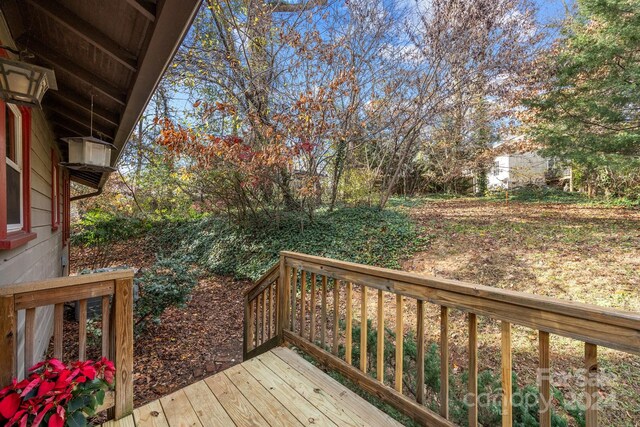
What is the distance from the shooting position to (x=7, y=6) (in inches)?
77.4

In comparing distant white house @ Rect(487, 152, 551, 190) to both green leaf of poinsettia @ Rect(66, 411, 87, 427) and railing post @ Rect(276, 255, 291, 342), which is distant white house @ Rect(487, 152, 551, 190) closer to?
railing post @ Rect(276, 255, 291, 342)

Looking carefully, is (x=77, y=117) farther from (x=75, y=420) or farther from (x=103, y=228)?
(x=103, y=228)

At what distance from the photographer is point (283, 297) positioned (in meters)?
2.83

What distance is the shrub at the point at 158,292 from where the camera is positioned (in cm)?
427

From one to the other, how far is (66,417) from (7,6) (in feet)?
8.50

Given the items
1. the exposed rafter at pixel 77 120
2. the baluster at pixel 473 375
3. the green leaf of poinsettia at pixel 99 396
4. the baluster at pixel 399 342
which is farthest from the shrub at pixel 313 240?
the green leaf of poinsettia at pixel 99 396

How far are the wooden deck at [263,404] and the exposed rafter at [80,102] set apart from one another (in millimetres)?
3117

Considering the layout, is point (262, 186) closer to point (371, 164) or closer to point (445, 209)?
point (371, 164)

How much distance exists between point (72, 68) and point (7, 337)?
2.30m

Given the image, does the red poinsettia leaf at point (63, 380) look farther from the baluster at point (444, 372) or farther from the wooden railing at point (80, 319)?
the baluster at point (444, 372)

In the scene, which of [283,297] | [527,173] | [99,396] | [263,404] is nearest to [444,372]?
[263,404]

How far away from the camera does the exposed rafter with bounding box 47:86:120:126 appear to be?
10.1 feet

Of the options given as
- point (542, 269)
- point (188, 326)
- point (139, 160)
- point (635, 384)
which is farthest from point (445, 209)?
point (139, 160)

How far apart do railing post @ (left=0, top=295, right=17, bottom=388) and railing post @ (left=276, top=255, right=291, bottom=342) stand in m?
1.81
